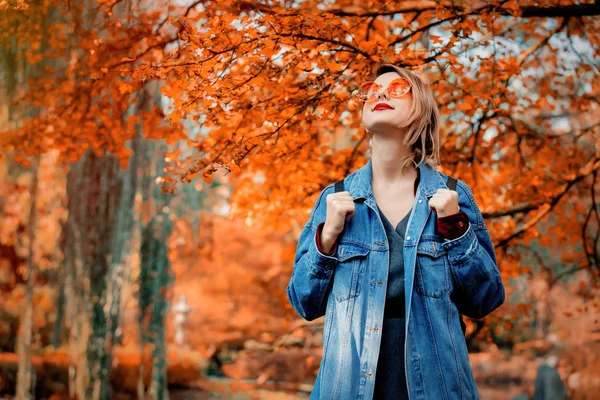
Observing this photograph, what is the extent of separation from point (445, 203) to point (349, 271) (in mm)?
289

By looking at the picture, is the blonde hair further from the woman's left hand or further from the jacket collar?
the woman's left hand

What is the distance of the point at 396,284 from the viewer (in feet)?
4.96

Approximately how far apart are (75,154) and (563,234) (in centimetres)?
331

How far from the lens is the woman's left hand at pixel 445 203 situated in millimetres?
1471

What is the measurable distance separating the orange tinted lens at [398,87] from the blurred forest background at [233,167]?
738 millimetres

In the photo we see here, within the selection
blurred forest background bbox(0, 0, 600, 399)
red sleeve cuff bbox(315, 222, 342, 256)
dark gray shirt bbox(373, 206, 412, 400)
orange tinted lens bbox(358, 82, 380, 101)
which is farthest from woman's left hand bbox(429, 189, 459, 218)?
blurred forest background bbox(0, 0, 600, 399)

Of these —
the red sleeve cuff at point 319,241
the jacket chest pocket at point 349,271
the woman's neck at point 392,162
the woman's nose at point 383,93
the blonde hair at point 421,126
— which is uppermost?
the woman's nose at point 383,93

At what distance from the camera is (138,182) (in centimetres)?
726

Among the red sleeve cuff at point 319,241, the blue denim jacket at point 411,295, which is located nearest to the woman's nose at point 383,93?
the blue denim jacket at point 411,295

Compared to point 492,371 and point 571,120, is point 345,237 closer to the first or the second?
point 571,120

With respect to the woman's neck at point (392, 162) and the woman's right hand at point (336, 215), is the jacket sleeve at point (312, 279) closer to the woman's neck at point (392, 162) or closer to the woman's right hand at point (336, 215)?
the woman's right hand at point (336, 215)

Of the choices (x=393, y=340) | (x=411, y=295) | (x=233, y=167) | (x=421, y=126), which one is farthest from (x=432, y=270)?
(x=233, y=167)

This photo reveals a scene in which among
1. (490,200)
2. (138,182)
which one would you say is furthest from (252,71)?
(138,182)

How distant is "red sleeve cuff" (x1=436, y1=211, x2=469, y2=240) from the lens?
58.1 inches
